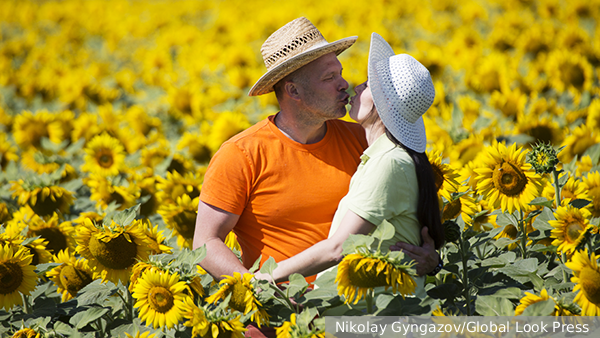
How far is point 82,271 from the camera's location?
2459mm

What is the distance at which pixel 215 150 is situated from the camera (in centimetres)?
423

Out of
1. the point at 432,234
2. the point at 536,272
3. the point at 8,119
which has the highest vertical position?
the point at 432,234

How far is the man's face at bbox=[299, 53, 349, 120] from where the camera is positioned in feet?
8.43

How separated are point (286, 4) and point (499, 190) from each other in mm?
6868

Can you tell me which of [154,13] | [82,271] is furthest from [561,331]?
[154,13]

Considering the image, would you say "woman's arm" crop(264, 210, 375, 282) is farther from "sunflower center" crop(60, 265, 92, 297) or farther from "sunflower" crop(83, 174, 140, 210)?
"sunflower" crop(83, 174, 140, 210)

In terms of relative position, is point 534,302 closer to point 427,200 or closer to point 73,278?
point 427,200

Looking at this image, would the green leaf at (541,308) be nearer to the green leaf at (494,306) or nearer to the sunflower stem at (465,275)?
the green leaf at (494,306)

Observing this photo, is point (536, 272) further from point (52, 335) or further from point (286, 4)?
point (286, 4)

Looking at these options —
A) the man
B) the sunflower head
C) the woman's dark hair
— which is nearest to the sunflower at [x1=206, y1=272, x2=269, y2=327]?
the man

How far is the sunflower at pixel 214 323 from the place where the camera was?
66.8 inches

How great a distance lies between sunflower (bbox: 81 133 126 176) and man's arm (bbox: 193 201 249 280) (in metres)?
1.86

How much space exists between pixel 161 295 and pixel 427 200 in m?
1.02

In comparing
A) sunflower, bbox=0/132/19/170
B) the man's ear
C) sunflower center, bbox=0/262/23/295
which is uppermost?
the man's ear
